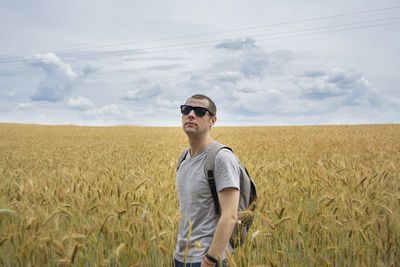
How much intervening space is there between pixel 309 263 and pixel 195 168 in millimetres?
1453

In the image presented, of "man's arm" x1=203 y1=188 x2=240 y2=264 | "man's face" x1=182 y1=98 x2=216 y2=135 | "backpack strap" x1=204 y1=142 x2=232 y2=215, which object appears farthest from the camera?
"man's face" x1=182 y1=98 x2=216 y2=135

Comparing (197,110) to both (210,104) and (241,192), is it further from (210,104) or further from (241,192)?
(241,192)

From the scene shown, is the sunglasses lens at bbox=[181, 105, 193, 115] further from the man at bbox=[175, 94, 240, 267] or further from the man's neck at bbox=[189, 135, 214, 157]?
the man's neck at bbox=[189, 135, 214, 157]

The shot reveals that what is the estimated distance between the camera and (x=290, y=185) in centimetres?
508

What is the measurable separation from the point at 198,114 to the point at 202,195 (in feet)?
1.82

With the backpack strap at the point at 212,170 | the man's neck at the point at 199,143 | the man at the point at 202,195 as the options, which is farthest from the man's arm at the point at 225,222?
the man's neck at the point at 199,143

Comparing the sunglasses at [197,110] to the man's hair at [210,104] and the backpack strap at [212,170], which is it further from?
the backpack strap at [212,170]

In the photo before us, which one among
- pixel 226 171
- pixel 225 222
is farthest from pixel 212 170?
pixel 225 222

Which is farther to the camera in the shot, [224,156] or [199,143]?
[199,143]

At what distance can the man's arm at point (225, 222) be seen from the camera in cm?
185

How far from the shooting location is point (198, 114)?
2.18 m

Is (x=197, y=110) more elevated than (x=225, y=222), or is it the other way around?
(x=197, y=110)

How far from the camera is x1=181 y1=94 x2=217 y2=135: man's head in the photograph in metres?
2.16

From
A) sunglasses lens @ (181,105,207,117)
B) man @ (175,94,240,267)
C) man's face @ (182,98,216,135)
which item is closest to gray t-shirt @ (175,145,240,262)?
man @ (175,94,240,267)
